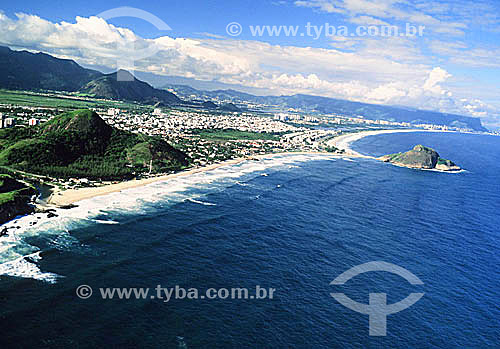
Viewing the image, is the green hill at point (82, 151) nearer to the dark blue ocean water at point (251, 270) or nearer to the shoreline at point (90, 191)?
the shoreline at point (90, 191)

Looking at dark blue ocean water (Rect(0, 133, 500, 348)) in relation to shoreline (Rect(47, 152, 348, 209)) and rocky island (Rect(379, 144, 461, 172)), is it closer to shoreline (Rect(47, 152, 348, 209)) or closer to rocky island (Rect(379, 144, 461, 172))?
shoreline (Rect(47, 152, 348, 209))

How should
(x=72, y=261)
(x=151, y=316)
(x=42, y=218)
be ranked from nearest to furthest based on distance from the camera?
(x=151, y=316)
(x=72, y=261)
(x=42, y=218)

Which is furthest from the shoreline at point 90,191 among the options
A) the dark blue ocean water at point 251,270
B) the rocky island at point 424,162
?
the rocky island at point 424,162

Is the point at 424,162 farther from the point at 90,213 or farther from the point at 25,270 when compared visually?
the point at 25,270

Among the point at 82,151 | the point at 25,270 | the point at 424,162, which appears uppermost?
the point at 82,151

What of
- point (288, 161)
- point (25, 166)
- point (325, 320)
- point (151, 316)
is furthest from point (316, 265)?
point (288, 161)

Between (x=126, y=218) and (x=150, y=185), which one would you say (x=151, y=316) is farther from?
(x=150, y=185)

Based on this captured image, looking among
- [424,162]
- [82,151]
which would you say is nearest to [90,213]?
[82,151]
